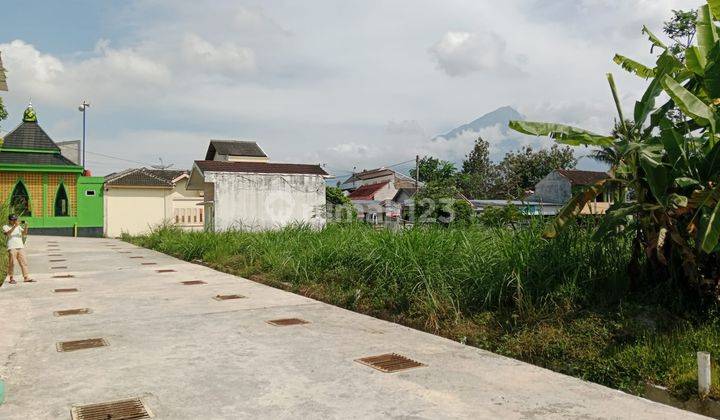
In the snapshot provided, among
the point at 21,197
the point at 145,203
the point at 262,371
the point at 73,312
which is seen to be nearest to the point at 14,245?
the point at 73,312

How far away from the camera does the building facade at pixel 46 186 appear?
1286 inches

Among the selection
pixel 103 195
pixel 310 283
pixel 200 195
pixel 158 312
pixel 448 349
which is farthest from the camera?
pixel 200 195

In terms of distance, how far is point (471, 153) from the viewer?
72.2 metres

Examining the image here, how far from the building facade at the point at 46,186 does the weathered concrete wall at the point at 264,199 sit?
15.2m

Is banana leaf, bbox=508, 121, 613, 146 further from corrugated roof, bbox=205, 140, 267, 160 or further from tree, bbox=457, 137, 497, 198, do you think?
tree, bbox=457, 137, 497, 198

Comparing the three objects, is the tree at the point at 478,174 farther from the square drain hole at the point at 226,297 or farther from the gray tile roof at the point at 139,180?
the square drain hole at the point at 226,297

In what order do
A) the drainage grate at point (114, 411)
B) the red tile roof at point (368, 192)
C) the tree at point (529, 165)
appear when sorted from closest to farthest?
the drainage grate at point (114, 411)
the tree at point (529, 165)
the red tile roof at point (368, 192)

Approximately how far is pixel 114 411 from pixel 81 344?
7.98 ft

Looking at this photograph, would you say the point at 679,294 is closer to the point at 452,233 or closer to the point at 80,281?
the point at 452,233

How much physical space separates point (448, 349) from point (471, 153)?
68.3 m

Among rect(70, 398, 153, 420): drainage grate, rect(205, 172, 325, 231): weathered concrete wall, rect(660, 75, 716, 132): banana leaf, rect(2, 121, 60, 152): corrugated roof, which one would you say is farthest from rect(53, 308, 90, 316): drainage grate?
rect(2, 121, 60, 152): corrugated roof

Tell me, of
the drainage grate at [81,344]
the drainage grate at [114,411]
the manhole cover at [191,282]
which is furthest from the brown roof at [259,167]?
the drainage grate at [114,411]

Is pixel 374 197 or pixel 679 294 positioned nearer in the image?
pixel 679 294

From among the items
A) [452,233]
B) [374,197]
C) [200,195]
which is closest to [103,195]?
[200,195]
